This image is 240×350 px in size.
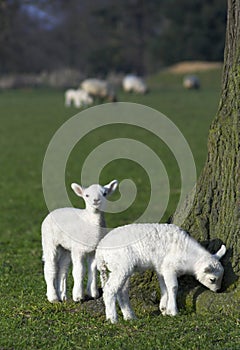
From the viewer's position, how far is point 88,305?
582cm

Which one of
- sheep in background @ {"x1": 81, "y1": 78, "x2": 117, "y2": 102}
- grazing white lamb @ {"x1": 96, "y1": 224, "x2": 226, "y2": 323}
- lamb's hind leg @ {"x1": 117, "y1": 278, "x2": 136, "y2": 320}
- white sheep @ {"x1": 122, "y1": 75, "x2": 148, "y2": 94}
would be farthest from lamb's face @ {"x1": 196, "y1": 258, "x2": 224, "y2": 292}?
white sheep @ {"x1": 122, "y1": 75, "x2": 148, "y2": 94}

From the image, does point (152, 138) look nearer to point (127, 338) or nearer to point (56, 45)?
point (127, 338)

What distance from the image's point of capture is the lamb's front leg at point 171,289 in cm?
546

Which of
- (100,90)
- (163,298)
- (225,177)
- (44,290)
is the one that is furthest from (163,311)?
(100,90)

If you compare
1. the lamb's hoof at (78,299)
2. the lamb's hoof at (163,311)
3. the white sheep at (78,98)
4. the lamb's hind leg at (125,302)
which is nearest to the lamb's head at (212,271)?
the lamb's hoof at (163,311)

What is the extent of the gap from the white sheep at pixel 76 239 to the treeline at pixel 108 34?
177 ft

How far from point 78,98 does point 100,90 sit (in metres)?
3.32

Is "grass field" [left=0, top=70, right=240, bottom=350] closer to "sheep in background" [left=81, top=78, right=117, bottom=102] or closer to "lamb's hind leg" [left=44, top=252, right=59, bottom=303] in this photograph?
"lamb's hind leg" [left=44, top=252, right=59, bottom=303]

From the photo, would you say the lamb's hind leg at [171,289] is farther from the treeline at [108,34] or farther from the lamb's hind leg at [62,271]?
the treeline at [108,34]

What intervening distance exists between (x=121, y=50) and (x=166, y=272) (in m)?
69.4

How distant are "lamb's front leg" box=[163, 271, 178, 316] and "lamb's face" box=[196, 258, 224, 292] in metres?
0.20

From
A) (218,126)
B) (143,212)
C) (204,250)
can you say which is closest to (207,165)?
(218,126)

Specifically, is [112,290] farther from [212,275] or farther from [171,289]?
[212,275]

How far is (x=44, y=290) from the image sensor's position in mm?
6789
